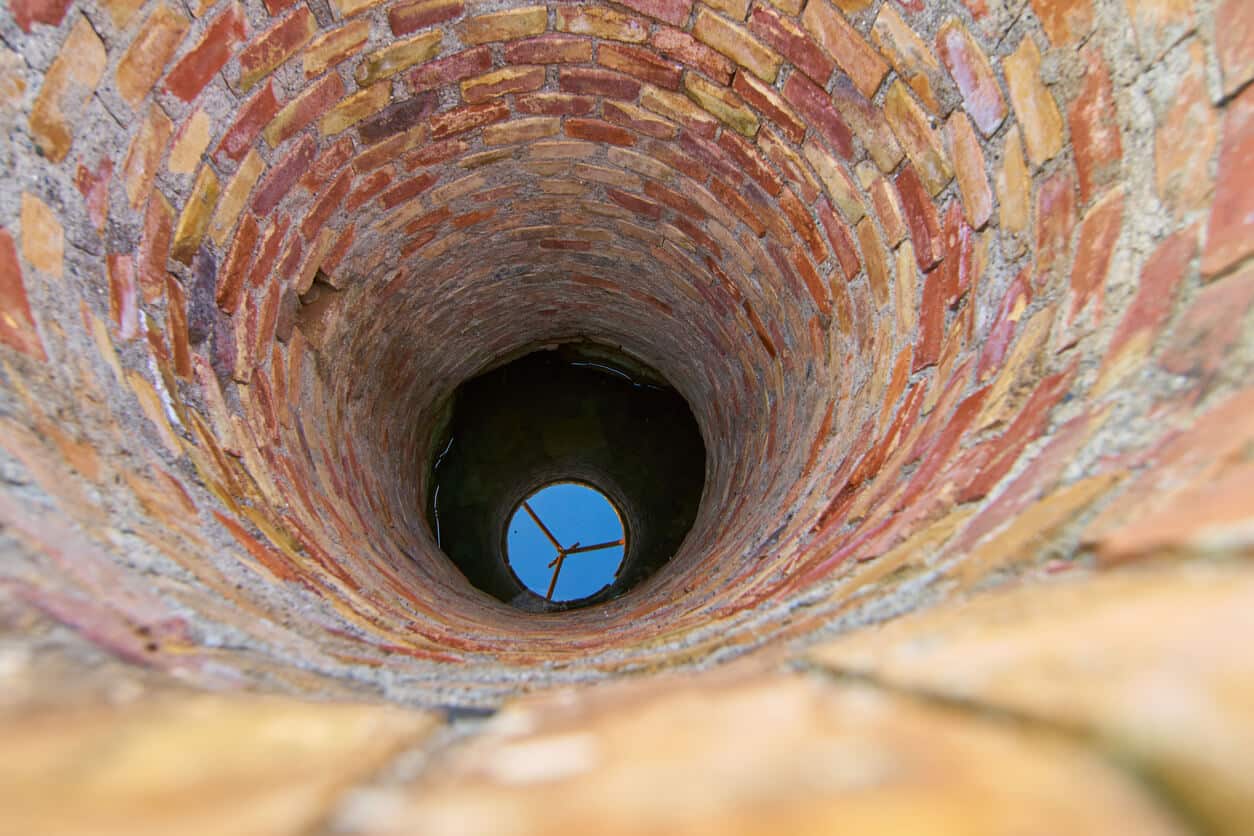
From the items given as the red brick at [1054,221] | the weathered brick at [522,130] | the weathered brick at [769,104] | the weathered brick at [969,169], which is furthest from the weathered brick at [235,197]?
the red brick at [1054,221]

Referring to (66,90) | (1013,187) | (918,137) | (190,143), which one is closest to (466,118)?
(190,143)

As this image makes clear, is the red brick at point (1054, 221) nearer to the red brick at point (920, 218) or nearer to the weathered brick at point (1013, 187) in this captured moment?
the weathered brick at point (1013, 187)

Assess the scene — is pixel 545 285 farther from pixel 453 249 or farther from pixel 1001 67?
pixel 1001 67

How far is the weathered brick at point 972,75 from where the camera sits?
124 cm

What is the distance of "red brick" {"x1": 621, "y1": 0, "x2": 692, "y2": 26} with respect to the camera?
1.68 meters

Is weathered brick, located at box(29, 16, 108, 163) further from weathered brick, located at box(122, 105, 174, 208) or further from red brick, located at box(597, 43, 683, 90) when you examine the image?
red brick, located at box(597, 43, 683, 90)

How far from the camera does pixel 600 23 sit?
177 centimetres

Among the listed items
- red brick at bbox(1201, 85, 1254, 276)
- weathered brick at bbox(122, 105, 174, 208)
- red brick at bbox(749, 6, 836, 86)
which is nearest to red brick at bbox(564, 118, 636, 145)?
red brick at bbox(749, 6, 836, 86)

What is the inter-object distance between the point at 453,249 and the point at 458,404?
1.56 m

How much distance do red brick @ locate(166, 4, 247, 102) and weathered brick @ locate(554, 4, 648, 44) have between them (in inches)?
30.3

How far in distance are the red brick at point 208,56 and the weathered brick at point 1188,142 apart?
5.62ft

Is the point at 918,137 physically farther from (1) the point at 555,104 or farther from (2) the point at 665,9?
(1) the point at 555,104

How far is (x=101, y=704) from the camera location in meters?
0.48

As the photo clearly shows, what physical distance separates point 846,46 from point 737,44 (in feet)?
1.00
